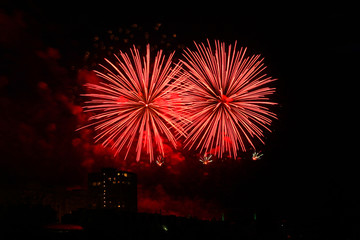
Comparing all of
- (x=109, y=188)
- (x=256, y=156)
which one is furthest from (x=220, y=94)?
(x=256, y=156)

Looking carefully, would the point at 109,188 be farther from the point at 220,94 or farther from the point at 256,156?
the point at 256,156

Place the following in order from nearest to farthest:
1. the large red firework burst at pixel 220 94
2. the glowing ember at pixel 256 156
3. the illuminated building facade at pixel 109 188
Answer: the large red firework burst at pixel 220 94, the illuminated building facade at pixel 109 188, the glowing ember at pixel 256 156

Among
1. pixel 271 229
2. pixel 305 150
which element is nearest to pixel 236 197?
pixel 305 150

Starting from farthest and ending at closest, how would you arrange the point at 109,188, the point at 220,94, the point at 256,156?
1. the point at 256,156
2. the point at 109,188
3. the point at 220,94

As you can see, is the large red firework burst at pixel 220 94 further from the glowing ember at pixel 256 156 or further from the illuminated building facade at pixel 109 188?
the glowing ember at pixel 256 156

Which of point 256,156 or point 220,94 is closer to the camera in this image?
point 220,94

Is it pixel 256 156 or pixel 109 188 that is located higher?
pixel 256 156

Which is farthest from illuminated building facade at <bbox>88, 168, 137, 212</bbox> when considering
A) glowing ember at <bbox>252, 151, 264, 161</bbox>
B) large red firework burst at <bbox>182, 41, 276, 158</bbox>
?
glowing ember at <bbox>252, 151, 264, 161</bbox>

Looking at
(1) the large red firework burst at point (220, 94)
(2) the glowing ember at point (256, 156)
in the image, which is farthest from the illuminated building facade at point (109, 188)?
(2) the glowing ember at point (256, 156)

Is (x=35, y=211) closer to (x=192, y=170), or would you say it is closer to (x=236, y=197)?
(x=192, y=170)
